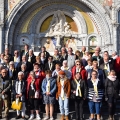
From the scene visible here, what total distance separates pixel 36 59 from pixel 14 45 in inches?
383

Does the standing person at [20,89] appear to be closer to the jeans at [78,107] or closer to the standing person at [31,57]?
the standing person at [31,57]

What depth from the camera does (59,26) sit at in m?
19.7

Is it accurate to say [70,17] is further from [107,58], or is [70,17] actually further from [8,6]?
[107,58]

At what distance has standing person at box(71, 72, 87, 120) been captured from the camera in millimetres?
8727

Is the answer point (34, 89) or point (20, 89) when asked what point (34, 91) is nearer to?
point (34, 89)

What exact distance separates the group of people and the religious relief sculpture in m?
9.94

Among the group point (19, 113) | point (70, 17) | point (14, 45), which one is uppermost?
point (70, 17)

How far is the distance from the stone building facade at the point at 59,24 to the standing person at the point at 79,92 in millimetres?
10277

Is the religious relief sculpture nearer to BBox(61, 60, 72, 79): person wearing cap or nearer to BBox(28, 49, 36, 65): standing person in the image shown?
BBox(28, 49, 36, 65): standing person

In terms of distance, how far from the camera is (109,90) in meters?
8.66

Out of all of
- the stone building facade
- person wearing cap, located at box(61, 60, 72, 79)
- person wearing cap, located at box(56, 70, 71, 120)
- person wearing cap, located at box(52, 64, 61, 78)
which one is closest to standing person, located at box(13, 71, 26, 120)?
person wearing cap, located at box(52, 64, 61, 78)

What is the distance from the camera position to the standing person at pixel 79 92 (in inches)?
344

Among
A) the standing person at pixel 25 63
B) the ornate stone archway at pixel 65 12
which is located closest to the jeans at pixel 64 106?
the standing person at pixel 25 63

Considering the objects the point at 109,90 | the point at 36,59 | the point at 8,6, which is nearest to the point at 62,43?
the point at 8,6
